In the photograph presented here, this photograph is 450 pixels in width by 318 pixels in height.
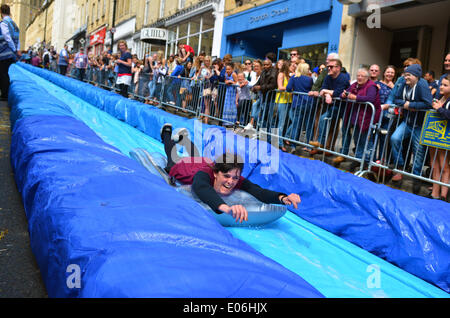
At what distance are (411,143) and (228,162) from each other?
8.75 feet

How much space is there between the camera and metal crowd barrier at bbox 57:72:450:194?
4789 mm

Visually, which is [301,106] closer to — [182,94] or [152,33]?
[182,94]

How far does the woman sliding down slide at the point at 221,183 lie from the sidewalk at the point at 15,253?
4.26 feet

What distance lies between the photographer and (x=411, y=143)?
15.9 ft

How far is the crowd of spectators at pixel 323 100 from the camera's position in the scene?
15.7ft

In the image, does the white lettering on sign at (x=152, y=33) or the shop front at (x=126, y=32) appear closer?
the white lettering on sign at (x=152, y=33)

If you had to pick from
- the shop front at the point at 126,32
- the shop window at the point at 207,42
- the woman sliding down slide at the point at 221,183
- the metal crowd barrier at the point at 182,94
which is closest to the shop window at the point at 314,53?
the metal crowd barrier at the point at 182,94

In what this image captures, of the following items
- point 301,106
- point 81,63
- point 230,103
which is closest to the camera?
point 301,106

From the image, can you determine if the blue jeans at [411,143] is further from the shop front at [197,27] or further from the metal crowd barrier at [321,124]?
the shop front at [197,27]

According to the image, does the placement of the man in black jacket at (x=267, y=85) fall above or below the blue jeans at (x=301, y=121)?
above

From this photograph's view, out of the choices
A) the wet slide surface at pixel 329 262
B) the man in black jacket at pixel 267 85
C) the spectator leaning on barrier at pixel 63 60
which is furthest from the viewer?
the spectator leaning on barrier at pixel 63 60

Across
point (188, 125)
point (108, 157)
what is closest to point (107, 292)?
point (108, 157)

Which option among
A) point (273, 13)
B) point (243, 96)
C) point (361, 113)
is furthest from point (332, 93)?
point (273, 13)

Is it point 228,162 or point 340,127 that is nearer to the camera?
point 228,162
